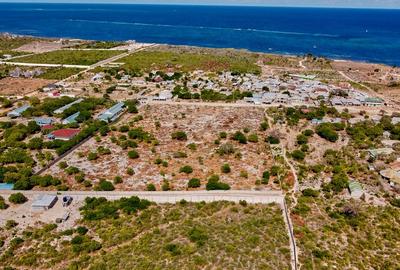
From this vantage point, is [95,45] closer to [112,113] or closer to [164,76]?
[164,76]

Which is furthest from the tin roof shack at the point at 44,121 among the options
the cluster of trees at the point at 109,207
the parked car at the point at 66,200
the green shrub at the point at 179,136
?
the cluster of trees at the point at 109,207

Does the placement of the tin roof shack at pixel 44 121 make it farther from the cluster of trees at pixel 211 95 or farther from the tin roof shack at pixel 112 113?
the cluster of trees at pixel 211 95

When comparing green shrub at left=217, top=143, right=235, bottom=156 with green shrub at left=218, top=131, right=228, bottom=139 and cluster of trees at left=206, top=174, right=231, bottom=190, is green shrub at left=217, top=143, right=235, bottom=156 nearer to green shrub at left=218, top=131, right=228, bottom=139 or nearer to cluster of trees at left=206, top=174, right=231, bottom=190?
green shrub at left=218, top=131, right=228, bottom=139

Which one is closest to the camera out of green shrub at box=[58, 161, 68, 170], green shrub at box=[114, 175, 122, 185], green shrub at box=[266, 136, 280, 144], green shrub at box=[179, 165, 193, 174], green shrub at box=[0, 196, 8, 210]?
green shrub at box=[0, 196, 8, 210]

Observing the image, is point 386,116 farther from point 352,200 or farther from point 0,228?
point 0,228

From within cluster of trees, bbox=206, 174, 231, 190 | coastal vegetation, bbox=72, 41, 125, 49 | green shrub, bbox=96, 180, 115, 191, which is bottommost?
coastal vegetation, bbox=72, 41, 125, 49

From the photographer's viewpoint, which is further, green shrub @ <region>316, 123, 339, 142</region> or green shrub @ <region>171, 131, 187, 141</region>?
green shrub @ <region>171, 131, 187, 141</region>

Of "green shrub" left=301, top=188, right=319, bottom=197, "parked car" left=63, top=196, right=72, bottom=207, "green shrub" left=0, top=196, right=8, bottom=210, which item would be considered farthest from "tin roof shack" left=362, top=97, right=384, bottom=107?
"green shrub" left=0, top=196, right=8, bottom=210
